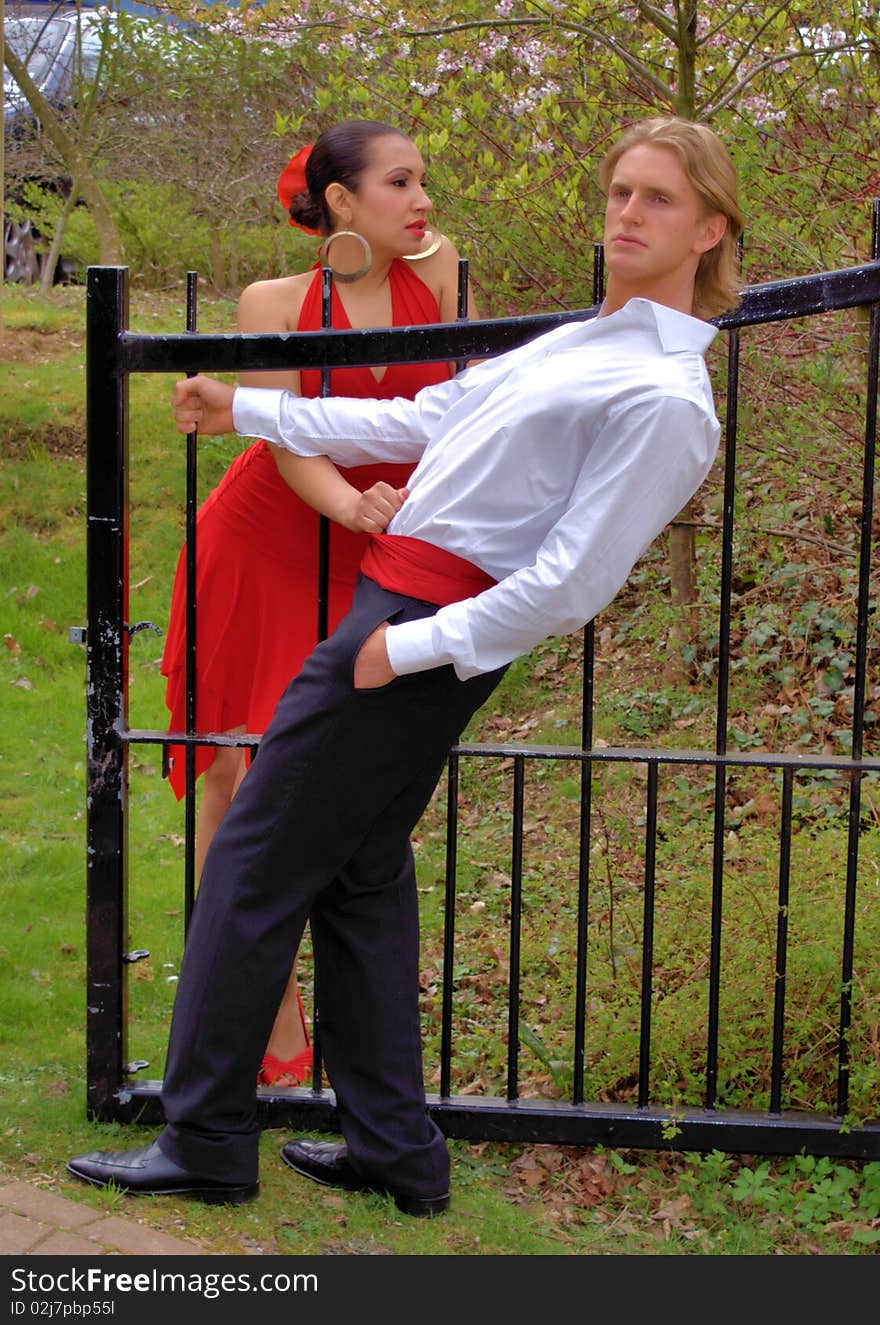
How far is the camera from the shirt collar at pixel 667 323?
8.34ft

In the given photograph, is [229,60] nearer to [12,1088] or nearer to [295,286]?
[295,286]

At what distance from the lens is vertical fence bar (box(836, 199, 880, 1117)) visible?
306 cm

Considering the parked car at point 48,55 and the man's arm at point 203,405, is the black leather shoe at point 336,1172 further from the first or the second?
the parked car at point 48,55

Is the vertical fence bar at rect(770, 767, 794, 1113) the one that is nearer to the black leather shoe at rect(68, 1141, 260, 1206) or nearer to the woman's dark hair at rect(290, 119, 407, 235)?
the black leather shoe at rect(68, 1141, 260, 1206)

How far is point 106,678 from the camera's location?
3250mm

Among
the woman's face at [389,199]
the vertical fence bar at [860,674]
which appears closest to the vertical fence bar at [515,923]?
the vertical fence bar at [860,674]

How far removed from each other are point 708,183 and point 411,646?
0.94m

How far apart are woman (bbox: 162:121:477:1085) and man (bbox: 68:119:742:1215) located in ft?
0.98

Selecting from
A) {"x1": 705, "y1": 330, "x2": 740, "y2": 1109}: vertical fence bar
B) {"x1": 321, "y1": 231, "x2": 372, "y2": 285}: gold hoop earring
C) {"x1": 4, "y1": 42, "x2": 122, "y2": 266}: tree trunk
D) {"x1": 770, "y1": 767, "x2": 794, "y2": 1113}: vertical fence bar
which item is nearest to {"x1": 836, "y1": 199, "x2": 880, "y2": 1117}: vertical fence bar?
{"x1": 770, "y1": 767, "x2": 794, "y2": 1113}: vertical fence bar

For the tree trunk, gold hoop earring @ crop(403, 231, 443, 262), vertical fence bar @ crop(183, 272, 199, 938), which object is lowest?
vertical fence bar @ crop(183, 272, 199, 938)

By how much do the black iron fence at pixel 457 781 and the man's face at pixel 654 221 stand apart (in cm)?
43

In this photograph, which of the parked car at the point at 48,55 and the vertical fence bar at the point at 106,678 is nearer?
the vertical fence bar at the point at 106,678

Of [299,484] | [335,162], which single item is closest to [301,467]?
[299,484]

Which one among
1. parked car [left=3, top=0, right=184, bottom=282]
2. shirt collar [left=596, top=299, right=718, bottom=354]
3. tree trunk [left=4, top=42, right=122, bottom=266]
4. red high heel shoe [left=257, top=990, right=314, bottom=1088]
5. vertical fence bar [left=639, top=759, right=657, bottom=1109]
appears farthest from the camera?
parked car [left=3, top=0, right=184, bottom=282]
